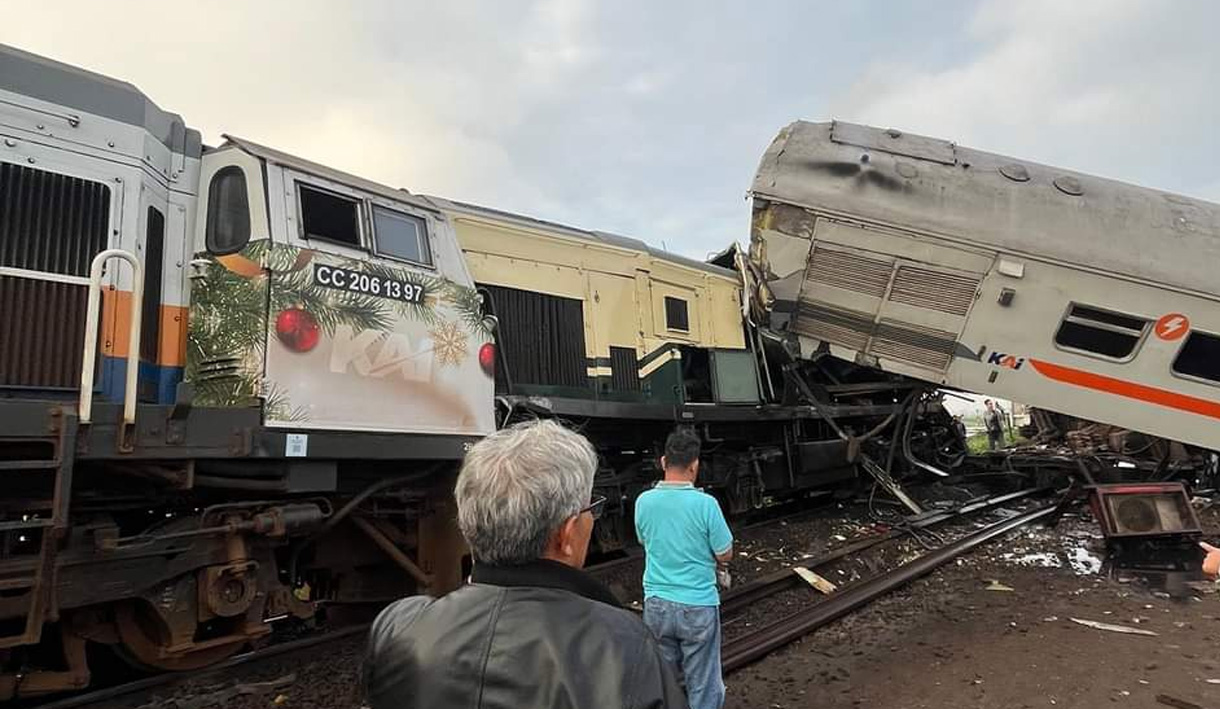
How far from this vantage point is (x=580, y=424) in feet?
22.4

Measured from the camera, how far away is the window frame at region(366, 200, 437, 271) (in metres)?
5.14

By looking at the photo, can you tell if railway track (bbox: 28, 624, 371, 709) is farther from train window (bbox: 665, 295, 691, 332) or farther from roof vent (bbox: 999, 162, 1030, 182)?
roof vent (bbox: 999, 162, 1030, 182)

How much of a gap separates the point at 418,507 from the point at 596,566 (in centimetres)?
224

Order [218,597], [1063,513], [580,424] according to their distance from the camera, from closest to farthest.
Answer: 1. [218,597]
2. [580,424]
3. [1063,513]

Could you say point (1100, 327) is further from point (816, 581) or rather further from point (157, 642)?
point (157, 642)

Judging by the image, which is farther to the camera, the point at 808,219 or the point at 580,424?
the point at 808,219

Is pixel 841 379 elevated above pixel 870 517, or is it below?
above

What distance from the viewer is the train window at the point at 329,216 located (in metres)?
4.84

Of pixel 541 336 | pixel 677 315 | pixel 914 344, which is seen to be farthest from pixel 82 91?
pixel 914 344

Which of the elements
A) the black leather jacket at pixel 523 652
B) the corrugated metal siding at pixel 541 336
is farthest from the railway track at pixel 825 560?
the black leather jacket at pixel 523 652

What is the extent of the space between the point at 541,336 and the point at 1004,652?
14.3 feet

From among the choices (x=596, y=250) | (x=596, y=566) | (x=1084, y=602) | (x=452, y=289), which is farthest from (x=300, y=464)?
(x=1084, y=602)

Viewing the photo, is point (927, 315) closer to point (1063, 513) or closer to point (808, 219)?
point (808, 219)

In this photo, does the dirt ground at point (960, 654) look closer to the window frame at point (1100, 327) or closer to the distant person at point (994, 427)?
the window frame at point (1100, 327)
